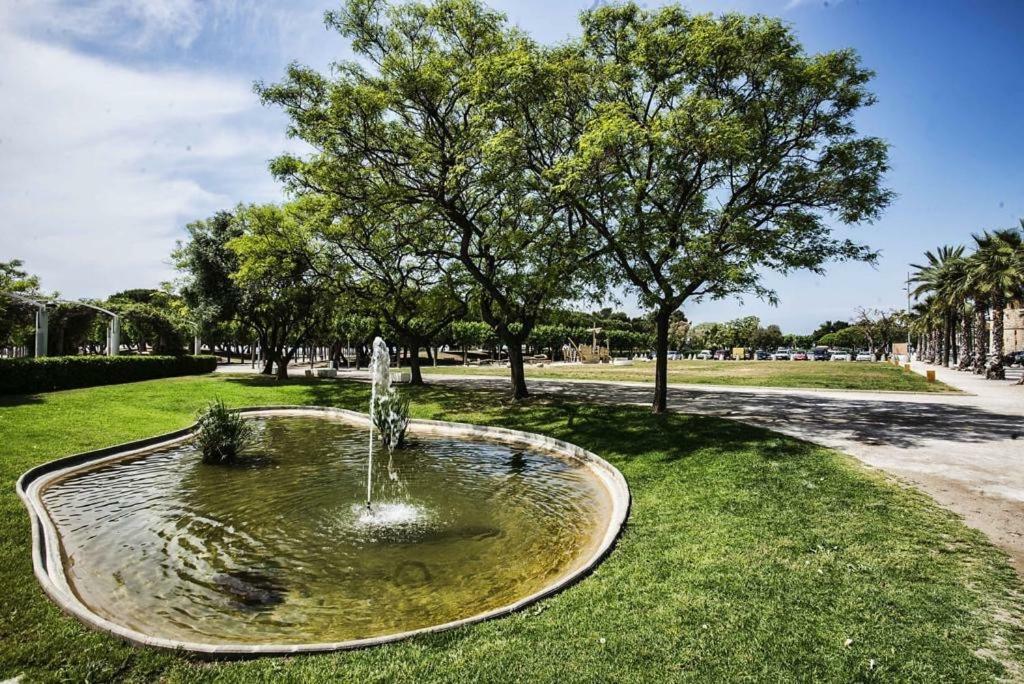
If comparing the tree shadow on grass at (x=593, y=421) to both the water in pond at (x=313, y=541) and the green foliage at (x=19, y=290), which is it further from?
the green foliage at (x=19, y=290)

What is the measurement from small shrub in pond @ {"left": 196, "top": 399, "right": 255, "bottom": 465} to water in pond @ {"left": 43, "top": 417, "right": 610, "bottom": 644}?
0.52 meters

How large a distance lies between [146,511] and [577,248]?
1323 centimetres

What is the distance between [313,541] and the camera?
7551 millimetres

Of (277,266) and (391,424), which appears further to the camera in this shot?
(277,266)

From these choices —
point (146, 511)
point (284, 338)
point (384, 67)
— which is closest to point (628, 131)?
point (384, 67)

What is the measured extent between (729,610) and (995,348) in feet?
151

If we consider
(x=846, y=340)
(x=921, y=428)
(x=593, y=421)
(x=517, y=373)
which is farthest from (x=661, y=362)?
(x=846, y=340)

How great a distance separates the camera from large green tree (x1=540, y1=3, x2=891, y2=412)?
539 inches

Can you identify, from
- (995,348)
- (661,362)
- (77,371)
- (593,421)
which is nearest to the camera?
(593,421)

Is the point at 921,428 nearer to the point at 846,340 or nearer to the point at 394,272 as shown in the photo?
the point at 394,272

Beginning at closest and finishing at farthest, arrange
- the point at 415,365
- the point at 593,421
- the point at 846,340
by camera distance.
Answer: the point at 593,421 → the point at 415,365 → the point at 846,340

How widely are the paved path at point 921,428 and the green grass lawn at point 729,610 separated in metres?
0.75

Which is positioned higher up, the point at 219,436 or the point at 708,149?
the point at 708,149

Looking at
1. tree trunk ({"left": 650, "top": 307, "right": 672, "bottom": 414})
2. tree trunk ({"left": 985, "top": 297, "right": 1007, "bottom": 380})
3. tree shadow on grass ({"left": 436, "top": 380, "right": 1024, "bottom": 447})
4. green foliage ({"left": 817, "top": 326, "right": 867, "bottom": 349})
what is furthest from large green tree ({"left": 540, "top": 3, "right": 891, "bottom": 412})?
green foliage ({"left": 817, "top": 326, "right": 867, "bottom": 349})
